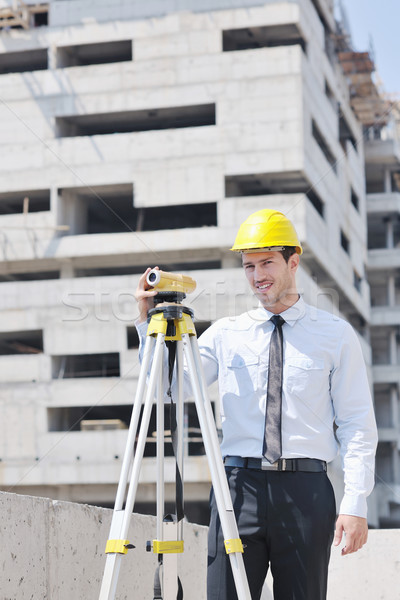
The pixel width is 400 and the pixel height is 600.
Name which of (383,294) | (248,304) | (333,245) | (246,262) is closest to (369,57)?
(333,245)

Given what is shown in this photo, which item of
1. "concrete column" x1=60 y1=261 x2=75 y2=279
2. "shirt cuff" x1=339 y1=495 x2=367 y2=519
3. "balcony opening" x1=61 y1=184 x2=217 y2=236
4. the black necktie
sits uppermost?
"balcony opening" x1=61 y1=184 x2=217 y2=236

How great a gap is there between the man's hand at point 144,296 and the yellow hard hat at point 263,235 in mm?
380

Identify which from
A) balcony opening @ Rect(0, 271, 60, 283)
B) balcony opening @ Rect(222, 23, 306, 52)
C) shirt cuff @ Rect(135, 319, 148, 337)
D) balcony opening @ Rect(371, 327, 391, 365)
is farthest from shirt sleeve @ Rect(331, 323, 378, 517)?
balcony opening @ Rect(371, 327, 391, 365)

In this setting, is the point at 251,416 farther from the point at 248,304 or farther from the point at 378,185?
the point at 378,185

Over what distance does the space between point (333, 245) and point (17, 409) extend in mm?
15057

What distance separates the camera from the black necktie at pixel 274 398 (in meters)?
3.29

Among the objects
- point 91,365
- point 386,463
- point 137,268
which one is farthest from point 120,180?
point 386,463

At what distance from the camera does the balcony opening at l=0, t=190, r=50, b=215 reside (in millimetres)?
34531

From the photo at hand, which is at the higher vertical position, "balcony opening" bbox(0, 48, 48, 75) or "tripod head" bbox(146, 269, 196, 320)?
"balcony opening" bbox(0, 48, 48, 75)

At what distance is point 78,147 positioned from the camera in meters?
33.8

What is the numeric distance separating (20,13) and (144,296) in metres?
34.7

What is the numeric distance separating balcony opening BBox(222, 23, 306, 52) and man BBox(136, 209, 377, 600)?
107 ft

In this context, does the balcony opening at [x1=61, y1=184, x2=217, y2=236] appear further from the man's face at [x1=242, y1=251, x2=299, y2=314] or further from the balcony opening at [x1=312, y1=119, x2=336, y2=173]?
the man's face at [x1=242, y1=251, x2=299, y2=314]

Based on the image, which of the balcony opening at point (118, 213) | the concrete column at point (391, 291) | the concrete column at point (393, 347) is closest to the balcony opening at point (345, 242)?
the balcony opening at point (118, 213)
